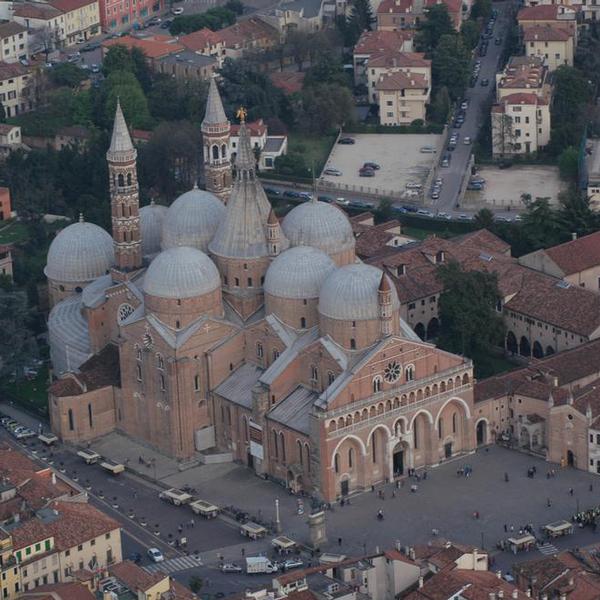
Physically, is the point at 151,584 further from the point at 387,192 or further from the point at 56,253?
the point at 387,192

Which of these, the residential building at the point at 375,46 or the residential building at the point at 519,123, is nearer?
the residential building at the point at 519,123

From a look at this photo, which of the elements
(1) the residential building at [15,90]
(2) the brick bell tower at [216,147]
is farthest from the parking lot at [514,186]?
(1) the residential building at [15,90]

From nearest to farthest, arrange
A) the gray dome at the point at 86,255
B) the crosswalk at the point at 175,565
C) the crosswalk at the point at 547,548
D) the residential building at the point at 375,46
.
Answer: the crosswalk at the point at 175,565
the crosswalk at the point at 547,548
the gray dome at the point at 86,255
the residential building at the point at 375,46

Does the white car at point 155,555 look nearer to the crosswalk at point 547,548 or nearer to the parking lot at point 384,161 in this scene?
the crosswalk at point 547,548

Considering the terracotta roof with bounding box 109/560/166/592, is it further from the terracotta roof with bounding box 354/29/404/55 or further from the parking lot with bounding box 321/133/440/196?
the terracotta roof with bounding box 354/29/404/55

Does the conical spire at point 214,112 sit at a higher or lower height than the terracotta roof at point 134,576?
higher

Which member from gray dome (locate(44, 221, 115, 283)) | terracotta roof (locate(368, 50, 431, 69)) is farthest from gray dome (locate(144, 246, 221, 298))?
terracotta roof (locate(368, 50, 431, 69))
